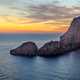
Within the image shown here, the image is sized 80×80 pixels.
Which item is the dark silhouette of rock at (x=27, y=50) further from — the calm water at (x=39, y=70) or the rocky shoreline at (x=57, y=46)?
the calm water at (x=39, y=70)

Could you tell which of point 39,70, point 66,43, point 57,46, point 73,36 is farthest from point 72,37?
point 39,70

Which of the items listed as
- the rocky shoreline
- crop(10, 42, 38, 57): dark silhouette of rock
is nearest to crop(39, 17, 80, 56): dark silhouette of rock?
the rocky shoreline

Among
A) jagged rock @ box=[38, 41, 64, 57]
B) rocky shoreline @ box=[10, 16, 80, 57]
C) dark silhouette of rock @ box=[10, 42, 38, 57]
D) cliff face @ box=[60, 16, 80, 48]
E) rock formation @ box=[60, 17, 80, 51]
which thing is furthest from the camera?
cliff face @ box=[60, 16, 80, 48]

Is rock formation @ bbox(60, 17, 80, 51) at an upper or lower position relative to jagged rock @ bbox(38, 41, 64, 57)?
upper

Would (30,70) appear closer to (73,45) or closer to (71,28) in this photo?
(73,45)

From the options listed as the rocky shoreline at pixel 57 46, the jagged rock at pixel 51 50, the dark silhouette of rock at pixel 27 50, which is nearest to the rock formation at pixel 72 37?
the rocky shoreline at pixel 57 46

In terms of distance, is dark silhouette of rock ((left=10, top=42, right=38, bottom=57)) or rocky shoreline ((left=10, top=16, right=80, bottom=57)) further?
rocky shoreline ((left=10, top=16, right=80, bottom=57))

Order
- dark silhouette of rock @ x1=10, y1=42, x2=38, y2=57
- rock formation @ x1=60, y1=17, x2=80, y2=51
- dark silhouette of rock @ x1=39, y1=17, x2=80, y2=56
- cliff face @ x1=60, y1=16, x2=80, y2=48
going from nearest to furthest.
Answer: dark silhouette of rock @ x1=10, y1=42, x2=38, y2=57 → dark silhouette of rock @ x1=39, y1=17, x2=80, y2=56 → rock formation @ x1=60, y1=17, x2=80, y2=51 → cliff face @ x1=60, y1=16, x2=80, y2=48

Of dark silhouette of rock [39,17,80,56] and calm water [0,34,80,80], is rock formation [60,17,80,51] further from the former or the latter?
calm water [0,34,80,80]

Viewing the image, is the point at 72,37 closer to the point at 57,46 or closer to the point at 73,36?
the point at 73,36
